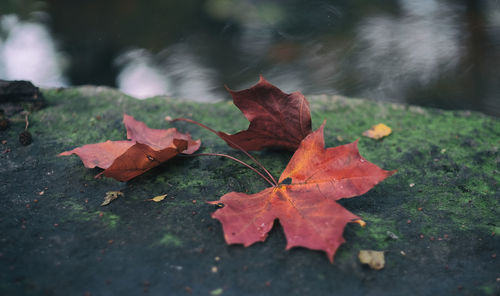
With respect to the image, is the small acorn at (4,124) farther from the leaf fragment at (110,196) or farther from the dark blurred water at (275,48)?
the dark blurred water at (275,48)

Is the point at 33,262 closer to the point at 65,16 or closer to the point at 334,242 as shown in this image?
the point at 334,242

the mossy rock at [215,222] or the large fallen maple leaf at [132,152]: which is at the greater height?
the large fallen maple leaf at [132,152]

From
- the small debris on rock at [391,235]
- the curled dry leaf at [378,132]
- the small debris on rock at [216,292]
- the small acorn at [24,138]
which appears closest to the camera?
the small debris on rock at [216,292]

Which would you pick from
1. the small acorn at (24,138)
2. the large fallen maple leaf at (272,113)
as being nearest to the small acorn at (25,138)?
the small acorn at (24,138)

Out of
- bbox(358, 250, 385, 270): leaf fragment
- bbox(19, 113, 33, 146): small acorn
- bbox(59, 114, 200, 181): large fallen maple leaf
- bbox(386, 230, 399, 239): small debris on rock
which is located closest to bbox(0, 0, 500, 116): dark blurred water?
bbox(59, 114, 200, 181): large fallen maple leaf

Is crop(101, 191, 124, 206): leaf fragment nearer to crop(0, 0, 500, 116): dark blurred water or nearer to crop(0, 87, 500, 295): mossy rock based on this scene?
crop(0, 87, 500, 295): mossy rock

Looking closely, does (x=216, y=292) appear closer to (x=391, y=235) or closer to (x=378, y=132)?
(x=391, y=235)
